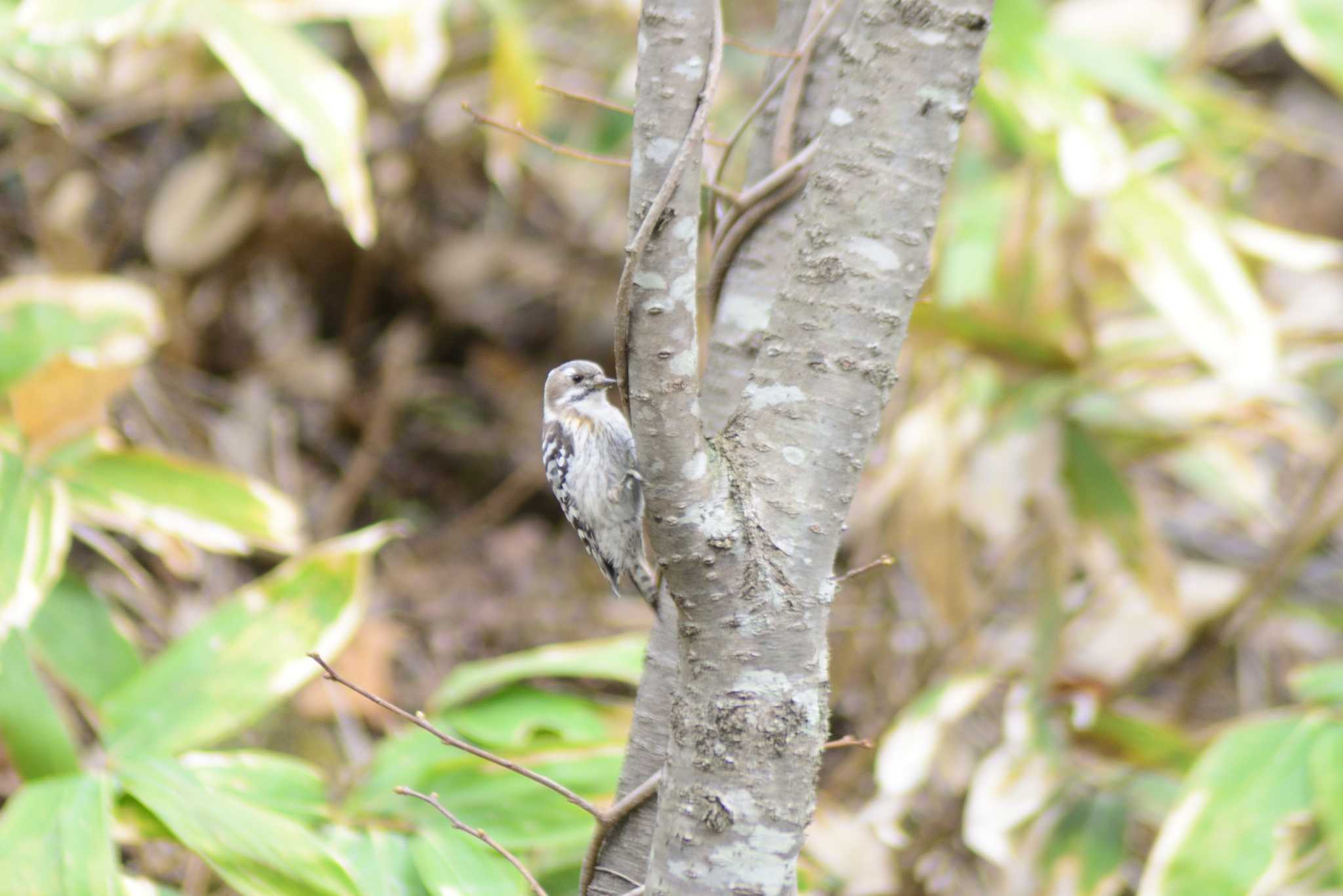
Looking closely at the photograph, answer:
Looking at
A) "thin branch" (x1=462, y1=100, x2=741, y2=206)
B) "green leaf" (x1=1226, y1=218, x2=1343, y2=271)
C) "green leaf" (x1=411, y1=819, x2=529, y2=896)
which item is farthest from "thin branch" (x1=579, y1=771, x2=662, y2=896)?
"green leaf" (x1=1226, y1=218, x2=1343, y2=271)

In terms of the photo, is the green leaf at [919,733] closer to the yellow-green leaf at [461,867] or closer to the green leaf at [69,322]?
the yellow-green leaf at [461,867]

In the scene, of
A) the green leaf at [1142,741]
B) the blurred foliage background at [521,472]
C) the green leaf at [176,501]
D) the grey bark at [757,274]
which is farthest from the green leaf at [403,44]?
the green leaf at [1142,741]

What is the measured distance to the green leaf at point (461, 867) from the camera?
2.05 metres

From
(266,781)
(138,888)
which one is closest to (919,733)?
(266,781)

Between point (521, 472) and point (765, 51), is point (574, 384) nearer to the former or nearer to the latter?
point (765, 51)

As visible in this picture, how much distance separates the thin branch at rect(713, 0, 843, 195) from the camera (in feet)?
5.45

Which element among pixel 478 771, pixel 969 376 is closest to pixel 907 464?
pixel 969 376

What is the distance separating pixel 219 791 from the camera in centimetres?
218

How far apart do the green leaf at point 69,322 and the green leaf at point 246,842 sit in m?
1.33

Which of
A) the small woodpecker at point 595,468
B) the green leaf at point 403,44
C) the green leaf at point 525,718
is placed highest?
the green leaf at point 403,44

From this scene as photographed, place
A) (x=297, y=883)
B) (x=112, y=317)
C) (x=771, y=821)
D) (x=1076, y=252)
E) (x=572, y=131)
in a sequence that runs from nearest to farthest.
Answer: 1. (x=771, y=821)
2. (x=297, y=883)
3. (x=112, y=317)
4. (x=1076, y=252)
5. (x=572, y=131)

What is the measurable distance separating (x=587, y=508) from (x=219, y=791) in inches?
45.0

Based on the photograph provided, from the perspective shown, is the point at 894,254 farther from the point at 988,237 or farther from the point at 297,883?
the point at 988,237

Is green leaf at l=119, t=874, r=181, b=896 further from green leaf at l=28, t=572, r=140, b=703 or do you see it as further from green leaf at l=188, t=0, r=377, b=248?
green leaf at l=188, t=0, r=377, b=248
